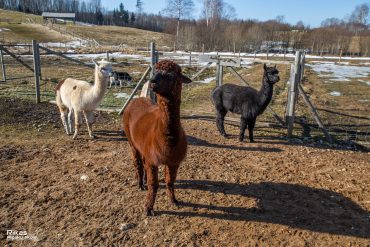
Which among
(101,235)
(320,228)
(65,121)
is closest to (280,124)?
(320,228)

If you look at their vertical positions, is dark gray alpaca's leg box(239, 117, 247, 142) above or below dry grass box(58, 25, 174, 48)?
below

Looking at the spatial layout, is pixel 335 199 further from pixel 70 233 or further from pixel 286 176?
pixel 70 233

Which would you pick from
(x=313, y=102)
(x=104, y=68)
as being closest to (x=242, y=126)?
(x=104, y=68)

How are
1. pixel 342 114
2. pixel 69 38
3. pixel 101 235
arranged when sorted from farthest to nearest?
pixel 69 38 < pixel 342 114 < pixel 101 235

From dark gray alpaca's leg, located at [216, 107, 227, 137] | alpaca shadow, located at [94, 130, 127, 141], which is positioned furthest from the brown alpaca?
dark gray alpaca's leg, located at [216, 107, 227, 137]

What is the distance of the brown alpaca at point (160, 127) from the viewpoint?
3.00 metres

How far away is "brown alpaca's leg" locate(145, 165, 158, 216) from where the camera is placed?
381 centimetres

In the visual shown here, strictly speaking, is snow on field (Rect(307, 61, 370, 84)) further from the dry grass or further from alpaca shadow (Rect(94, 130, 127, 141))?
the dry grass

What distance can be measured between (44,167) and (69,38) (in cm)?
5205

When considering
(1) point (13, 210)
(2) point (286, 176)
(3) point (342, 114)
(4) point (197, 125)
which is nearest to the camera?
(1) point (13, 210)

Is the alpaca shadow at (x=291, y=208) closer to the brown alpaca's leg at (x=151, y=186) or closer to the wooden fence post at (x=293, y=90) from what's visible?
the brown alpaca's leg at (x=151, y=186)

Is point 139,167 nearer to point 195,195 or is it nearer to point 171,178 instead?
point 171,178

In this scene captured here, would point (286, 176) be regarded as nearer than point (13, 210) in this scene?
No

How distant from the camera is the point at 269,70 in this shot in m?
6.45
